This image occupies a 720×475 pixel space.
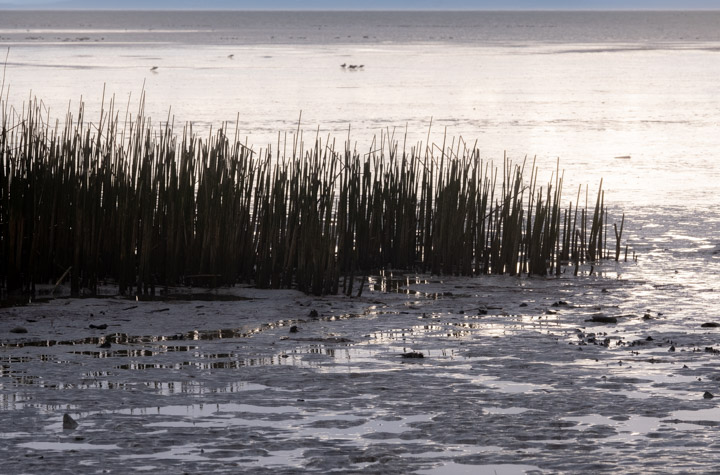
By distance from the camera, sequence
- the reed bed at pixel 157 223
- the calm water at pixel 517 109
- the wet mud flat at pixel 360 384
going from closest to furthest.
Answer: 1. the wet mud flat at pixel 360 384
2. the reed bed at pixel 157 223
3. the calm water at pixel 517 109

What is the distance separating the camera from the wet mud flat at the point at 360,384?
4281 millimetres

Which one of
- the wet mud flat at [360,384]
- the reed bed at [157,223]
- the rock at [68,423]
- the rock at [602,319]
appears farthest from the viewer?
the reed bed at [157,223]

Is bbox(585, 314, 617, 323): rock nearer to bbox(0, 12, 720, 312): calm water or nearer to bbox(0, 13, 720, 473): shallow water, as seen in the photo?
bbox(0, 13, 720, 473): shallow water

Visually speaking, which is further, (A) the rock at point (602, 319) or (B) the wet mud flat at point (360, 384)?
(A) the rock at point (602, 319)

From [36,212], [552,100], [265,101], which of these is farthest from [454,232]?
[552,100]

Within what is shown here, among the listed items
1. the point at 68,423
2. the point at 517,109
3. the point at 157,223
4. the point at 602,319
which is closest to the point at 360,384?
the point at 68,423

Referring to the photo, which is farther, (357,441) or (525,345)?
(525,345)

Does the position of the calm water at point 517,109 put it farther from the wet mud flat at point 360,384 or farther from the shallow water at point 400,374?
the wet mud flat at point 360,384

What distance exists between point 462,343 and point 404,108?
1739cm

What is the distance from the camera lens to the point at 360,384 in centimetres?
528

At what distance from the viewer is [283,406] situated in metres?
4.93

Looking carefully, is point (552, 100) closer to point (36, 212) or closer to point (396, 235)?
point (396, 235)

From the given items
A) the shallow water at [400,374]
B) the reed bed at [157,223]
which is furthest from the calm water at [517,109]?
the reed bed at [157,223]

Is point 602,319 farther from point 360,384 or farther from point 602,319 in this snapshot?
point 360,384
